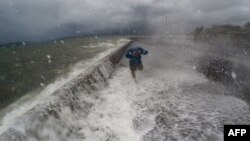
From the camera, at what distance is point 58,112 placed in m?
7.09

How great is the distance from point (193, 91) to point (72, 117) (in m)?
5.05

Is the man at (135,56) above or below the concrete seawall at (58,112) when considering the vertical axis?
above

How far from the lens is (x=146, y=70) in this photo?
49.8 ft

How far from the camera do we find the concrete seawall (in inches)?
220

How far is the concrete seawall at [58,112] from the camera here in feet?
18.3

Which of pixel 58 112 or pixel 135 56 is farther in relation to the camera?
pixel 135 56

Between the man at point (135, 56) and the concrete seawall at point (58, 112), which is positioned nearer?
the concrete seawall at point (58, 112)

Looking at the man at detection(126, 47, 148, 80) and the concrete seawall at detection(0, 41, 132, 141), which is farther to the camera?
the man at detection(126, 47, 148, 80)

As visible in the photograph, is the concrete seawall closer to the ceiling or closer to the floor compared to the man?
closer to the floor

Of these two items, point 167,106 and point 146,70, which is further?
point 146,70

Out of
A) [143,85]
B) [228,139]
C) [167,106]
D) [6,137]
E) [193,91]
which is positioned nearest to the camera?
[6,137]

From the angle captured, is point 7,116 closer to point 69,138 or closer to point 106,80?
point 69,138

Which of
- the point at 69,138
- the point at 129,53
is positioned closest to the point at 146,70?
the point at 129,53

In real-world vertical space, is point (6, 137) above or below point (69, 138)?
above
